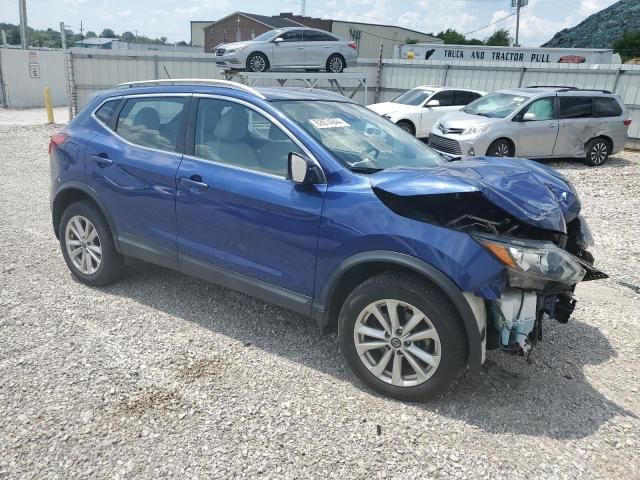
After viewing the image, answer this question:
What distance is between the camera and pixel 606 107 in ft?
39.6

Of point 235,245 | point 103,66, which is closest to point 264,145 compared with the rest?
point 235,245

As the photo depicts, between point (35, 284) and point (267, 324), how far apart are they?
86.7 inches

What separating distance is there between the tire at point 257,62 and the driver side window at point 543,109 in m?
8.09

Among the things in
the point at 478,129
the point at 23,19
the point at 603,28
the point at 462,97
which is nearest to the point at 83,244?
the point at 478,129

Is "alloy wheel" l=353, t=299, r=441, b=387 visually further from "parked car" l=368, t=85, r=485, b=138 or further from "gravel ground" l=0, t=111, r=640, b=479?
"parked car" l=368, t=85, r=485, b=138

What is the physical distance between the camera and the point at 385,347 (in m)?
3.03

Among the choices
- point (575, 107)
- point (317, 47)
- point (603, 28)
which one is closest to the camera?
point (575, 107)

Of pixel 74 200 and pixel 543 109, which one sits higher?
pixel 543 109

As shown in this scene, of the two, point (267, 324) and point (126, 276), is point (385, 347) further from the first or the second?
point (126, 276)

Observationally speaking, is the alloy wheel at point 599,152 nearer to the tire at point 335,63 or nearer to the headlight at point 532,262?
the tire at point 335,63

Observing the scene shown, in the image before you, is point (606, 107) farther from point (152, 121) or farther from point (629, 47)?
point (629, 47)

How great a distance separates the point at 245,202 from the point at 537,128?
986 centimetres

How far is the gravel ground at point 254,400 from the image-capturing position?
100 inches

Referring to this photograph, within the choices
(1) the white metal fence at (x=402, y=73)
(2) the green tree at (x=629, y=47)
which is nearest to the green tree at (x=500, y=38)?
(2) the green tree at (x=629, y=47)
